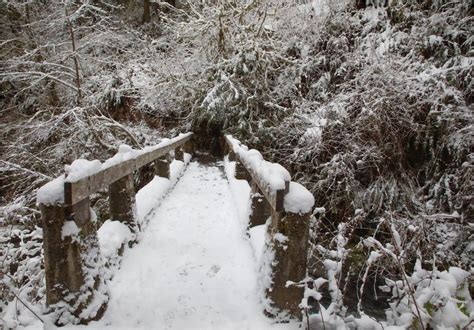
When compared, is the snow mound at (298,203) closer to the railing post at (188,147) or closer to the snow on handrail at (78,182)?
the snow on handrail at (78,182)

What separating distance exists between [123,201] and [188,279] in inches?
46.8

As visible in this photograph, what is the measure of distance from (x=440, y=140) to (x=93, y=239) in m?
6.98

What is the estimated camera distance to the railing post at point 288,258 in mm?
2373

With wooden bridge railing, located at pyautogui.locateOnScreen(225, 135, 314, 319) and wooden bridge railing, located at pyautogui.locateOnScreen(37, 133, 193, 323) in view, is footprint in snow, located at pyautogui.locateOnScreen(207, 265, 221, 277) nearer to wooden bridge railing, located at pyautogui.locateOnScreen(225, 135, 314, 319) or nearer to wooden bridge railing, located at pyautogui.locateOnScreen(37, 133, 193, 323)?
wooden bridge railing, located at pyautogui.locateOnScreen(225, 135, 314, 319)

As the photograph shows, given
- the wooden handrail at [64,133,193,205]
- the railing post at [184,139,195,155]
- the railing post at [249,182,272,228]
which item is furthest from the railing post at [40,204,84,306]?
the railing post at [184,139,195,155]

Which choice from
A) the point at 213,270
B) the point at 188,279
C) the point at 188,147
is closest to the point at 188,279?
the point at 188,279

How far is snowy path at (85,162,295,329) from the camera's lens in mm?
2453

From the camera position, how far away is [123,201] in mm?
3521

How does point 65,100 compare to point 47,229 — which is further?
point 65,100

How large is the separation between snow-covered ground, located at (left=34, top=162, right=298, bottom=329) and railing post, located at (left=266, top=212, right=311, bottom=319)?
18 centimetres

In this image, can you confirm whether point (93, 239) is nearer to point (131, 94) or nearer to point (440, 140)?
point (440, 140)

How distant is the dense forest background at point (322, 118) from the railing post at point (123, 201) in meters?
1.03

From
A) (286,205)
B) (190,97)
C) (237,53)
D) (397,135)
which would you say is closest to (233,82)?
(237,53)

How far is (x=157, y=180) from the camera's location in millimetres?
6137
